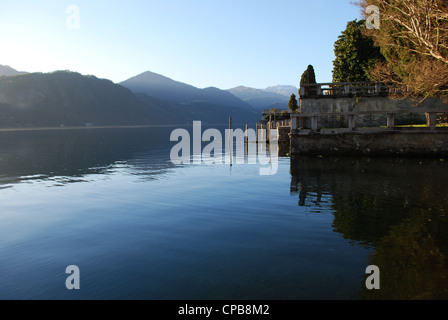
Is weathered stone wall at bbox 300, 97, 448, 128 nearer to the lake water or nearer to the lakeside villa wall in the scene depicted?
the lakeside villa wall

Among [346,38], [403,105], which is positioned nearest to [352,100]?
[403,105]

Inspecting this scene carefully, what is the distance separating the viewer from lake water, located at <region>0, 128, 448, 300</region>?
7.00 meters

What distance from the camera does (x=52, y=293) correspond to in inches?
277

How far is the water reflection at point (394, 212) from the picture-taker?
22.9ft

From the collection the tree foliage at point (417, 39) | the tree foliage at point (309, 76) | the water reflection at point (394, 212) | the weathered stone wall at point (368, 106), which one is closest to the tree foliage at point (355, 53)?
the tree foliage at point (309, 76)

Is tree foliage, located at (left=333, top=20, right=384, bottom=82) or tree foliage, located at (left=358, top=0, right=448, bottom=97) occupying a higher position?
tree foliage, located at (left=333, top=20, right=384, bottom=82)

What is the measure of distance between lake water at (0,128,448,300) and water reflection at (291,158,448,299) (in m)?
0.04

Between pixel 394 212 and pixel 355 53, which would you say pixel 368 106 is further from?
pixel 394 212

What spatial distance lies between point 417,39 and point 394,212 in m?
15.4

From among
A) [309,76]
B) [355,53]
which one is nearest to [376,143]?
[355,53]

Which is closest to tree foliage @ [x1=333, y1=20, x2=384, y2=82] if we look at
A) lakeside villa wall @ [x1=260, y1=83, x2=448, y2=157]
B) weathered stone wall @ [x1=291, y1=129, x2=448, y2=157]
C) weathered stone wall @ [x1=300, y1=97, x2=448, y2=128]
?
lakeside villa wall @ [x1=260, y1=83, x2=448, y2=157]

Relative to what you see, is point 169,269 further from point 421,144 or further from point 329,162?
point 421,144

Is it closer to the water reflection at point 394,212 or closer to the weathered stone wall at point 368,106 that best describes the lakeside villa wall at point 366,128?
the weathered stone wall at point 368,106

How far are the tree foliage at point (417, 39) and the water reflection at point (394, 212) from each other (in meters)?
5.85
